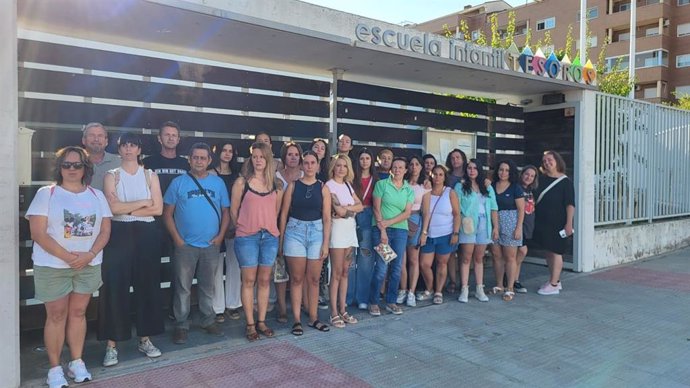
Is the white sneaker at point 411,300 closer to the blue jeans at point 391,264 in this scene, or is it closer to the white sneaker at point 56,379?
the blue jeans at point 391,264

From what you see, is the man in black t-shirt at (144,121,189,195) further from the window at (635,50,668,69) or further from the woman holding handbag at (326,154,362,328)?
the window at (635,50,668,69)

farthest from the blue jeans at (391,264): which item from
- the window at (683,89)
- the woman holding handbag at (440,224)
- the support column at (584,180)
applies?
the window at (683,89)

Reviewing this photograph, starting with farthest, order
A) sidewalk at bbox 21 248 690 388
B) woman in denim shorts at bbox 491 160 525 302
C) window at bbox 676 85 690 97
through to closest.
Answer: window at bbox 676 85 690 97, woman in denim shorts at bbox 491 160 525 302, sidewalk at bbox 21 248 690 388

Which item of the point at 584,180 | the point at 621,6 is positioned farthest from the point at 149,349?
the point at 621,6

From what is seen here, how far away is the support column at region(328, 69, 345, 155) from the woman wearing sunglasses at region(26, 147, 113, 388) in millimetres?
3253

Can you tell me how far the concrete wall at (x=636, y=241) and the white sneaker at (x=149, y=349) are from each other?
7.23m

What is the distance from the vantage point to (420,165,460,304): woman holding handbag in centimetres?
595

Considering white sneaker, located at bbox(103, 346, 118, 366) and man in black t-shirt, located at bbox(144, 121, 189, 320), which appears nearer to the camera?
white sneaker, located at bbox(103, 346, 118, 366)

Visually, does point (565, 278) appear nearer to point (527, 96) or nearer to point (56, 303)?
point (527, 96)

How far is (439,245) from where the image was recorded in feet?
20.0

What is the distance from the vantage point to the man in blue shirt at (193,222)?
4.46 metres

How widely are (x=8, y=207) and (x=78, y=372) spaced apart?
1320 mm

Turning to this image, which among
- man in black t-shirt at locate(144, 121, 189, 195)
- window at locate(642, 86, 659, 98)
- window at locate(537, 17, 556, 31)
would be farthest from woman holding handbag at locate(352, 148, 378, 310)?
window at locate(537, 17, 556, 31)

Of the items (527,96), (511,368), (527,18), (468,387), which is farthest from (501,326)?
(527,18)
